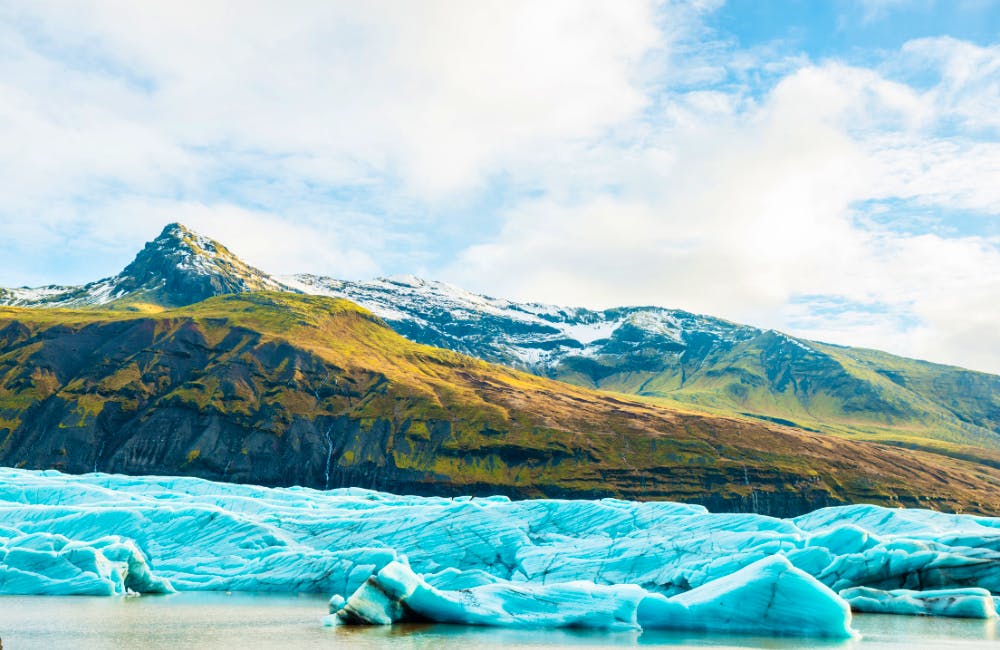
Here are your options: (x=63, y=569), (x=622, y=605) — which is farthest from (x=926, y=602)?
(x=63, y=569)

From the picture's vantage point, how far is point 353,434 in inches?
6073

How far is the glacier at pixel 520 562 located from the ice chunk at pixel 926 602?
68 mm

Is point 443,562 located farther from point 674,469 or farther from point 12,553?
point 674,469

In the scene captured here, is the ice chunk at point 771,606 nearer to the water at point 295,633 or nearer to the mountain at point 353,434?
the water at point 295,633

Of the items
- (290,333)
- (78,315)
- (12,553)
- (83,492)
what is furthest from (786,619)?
(78,315)

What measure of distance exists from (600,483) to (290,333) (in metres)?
83.6

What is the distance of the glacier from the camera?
2925 centimetres

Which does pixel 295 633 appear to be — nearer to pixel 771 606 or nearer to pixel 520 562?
pixel 771 606

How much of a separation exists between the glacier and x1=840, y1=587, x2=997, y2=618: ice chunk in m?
0.07

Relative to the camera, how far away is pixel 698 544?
39.7m

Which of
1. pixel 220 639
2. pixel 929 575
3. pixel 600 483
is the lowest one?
pixel 220 639

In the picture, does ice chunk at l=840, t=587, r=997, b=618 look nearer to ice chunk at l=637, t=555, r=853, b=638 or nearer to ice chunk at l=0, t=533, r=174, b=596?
ice chunk at l=637, t=555, r=853, b=638

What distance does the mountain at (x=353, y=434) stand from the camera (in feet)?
477

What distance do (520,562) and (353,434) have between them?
385ft
